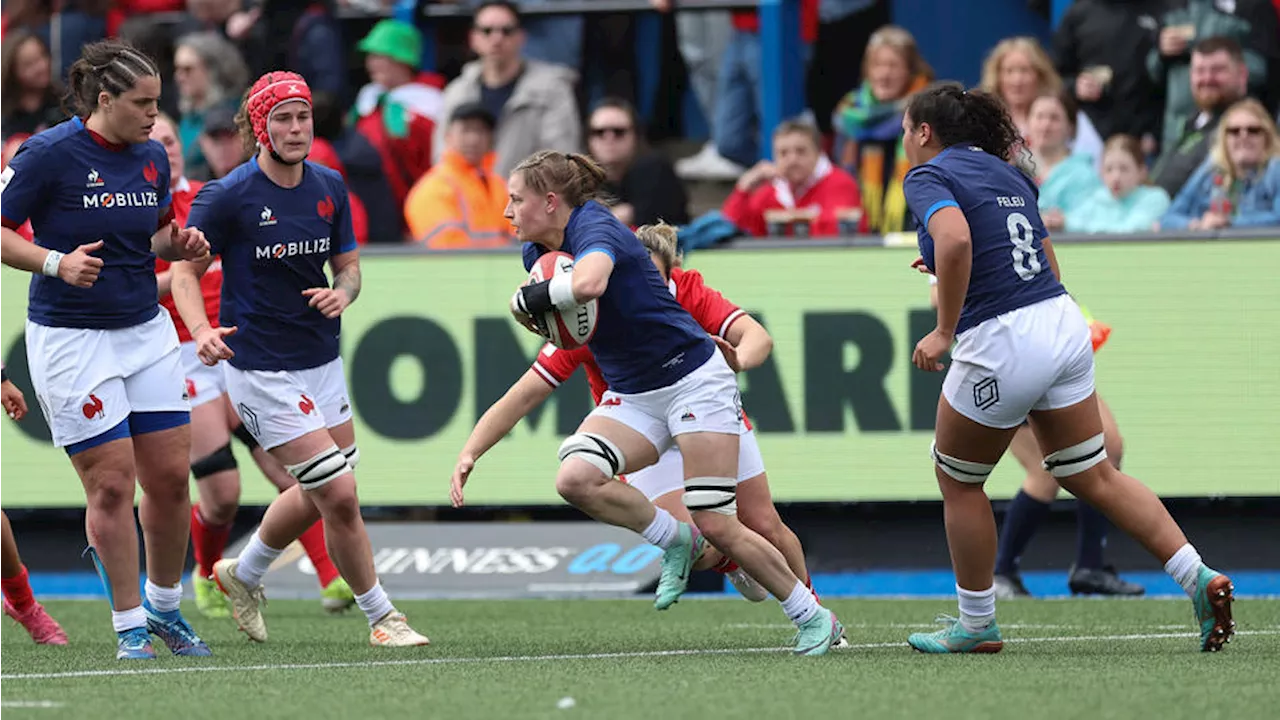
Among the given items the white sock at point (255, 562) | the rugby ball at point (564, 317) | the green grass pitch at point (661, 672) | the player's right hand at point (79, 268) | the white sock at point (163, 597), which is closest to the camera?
the green grass pitch at point (661, 672)

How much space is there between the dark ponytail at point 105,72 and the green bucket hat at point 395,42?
21.2ft

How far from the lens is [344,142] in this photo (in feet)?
43.7

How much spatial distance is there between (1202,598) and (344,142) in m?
7.32

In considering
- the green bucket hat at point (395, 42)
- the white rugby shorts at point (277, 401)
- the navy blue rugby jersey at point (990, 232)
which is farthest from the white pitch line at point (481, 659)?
the green bucket hat at point (395, 42)

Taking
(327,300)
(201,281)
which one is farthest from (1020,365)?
(201,281)

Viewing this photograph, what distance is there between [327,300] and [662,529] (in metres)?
1.59

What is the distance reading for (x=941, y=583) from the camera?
11492 mm

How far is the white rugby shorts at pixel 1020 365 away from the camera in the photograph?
734cm

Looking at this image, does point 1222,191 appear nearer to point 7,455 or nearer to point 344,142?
point 344,142

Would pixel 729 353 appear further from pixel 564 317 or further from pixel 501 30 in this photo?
pixel 501 30

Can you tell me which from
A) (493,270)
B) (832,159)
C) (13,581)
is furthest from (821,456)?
(13,581)

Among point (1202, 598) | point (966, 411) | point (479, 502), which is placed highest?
point (966, 411)

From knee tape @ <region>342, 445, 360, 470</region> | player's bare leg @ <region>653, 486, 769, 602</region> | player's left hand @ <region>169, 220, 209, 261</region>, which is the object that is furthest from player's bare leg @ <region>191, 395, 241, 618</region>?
player's bare leg @ <region>653, 486, 769, 602</region>

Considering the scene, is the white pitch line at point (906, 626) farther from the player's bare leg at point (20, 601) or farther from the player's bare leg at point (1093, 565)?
A: the player's bare leg at point (20, 601)
